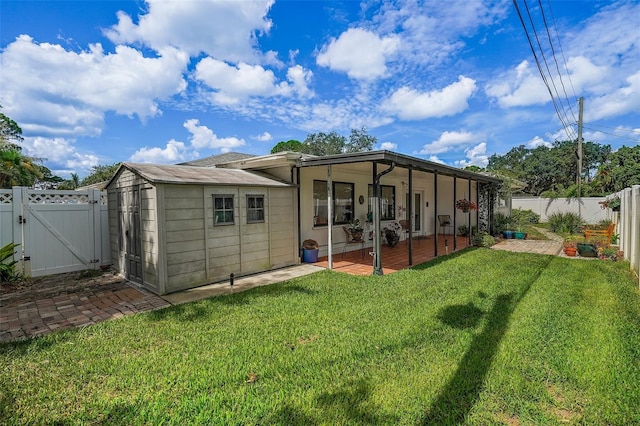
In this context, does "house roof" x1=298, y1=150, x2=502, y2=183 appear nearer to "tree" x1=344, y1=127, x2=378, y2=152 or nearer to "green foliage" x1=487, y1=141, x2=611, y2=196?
"green foliage" x1=487, y1=141, x2=611, y2=196

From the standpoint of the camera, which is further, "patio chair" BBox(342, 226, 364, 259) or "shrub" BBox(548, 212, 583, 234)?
"shrub" BBox(548, 212, 583, 234)

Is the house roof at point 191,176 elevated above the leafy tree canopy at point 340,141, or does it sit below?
below

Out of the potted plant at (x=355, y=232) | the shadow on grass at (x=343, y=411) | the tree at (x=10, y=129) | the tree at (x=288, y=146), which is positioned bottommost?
the shadow on grass at (x=343, y=411)

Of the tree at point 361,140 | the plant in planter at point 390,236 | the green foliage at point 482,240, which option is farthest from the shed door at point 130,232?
the tree at point 361,140

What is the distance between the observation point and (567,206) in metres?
17.9

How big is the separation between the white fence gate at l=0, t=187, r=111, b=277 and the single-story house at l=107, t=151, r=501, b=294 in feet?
2.16

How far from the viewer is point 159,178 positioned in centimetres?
511

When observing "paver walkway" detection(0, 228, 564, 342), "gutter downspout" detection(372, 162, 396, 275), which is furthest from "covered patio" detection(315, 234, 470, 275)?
"paver walkway" detection(0, 228, 564, 342)

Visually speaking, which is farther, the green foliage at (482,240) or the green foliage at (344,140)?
the green foliage at (344,140)

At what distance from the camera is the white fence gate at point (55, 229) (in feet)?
20.1

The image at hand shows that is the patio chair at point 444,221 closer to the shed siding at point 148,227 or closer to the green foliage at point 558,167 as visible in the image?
the shed siding at point 148,227

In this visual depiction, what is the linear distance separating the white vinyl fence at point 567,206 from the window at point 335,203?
46.1ft

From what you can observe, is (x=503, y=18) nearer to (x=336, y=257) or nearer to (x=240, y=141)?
(x=336, y=257)

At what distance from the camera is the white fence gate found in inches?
241
